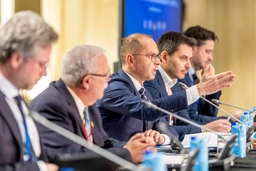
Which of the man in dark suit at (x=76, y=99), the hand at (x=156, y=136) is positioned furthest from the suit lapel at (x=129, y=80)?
the man in dark suit at (x=76, y=99)

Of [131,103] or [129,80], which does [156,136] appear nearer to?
[131,103]

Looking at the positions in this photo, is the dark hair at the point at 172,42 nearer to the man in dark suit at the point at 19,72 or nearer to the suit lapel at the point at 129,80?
the suit lapel at the point at 129,80

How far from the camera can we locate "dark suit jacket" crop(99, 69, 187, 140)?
9.27ft

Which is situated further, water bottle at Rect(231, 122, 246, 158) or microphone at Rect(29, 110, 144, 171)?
water bottle at Rect(231, 122, 246, 158)

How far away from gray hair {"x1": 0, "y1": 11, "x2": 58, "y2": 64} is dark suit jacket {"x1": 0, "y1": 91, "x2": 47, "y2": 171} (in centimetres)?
16

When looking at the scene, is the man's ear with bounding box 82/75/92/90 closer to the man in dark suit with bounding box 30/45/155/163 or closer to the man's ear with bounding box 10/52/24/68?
the man in dark suit with bounding box 30/45/155/163

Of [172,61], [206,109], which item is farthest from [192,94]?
[206,109]

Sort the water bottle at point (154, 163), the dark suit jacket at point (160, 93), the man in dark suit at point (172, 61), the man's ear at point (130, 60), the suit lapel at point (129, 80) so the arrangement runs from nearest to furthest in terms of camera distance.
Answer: the water bottle at point (154, 163), the suit lapel at point (129, 80), the man's ear at point (130, 60), the dark suit jacket at point (160, 93), the man in dark suit at point (172, 61)

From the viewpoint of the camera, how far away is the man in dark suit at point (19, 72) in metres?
1.69

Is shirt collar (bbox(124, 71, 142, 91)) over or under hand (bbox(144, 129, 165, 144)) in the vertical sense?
over

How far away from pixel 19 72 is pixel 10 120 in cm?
16

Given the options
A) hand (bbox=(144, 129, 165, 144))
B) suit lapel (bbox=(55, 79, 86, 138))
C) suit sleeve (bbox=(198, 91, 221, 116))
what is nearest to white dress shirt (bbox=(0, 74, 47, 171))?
suit lapel (bbox=(55, 79, 86, 138))

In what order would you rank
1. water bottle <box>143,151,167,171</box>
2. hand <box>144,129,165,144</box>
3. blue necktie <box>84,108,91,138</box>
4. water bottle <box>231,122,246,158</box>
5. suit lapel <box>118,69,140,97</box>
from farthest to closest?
suit lapel <box>118,69,140,97</box>, hand <box>144,129,165,144</box>, water bottle <box>231,122,246,158</box>, blue necktie <box>84,108,91,138</box>, water bottle <box>143,151,167,171</box>

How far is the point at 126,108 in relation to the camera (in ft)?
9.32
